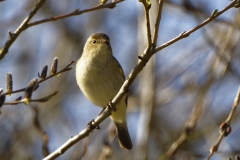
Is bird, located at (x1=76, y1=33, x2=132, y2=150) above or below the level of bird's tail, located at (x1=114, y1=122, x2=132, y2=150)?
above

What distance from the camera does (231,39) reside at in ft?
14.4

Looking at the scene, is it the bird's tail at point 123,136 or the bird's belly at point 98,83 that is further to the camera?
the bird's tail at point 123,136

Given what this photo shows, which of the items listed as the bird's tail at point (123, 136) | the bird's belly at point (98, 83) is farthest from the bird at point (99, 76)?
the bird's tail at point (123, 136)

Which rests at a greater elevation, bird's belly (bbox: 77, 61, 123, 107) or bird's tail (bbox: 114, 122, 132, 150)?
bird's belly (bbox: 77, 61, 123, 107)

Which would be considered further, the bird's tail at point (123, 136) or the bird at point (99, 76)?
the bird's tail at point (123, 136)

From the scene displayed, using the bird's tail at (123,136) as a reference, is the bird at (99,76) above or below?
above

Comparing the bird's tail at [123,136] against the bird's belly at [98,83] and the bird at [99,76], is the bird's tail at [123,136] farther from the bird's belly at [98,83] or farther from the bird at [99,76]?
the bird's belly at [98,83]

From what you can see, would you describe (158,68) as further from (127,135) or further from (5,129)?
(5,129)

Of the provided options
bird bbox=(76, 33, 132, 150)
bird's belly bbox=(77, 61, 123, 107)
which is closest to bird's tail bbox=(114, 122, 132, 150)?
bird bbox=(76, 33, 132, 150)

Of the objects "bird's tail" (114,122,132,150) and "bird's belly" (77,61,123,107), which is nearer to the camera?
"bird's belly" (77,61,123,107)

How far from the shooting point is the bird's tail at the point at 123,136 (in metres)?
5.29

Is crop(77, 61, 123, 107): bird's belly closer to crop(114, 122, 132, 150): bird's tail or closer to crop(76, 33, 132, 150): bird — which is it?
crop(76, 33, 132, 150): bird

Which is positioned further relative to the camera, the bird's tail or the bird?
the bird's tail

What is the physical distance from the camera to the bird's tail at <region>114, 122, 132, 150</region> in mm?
5295
